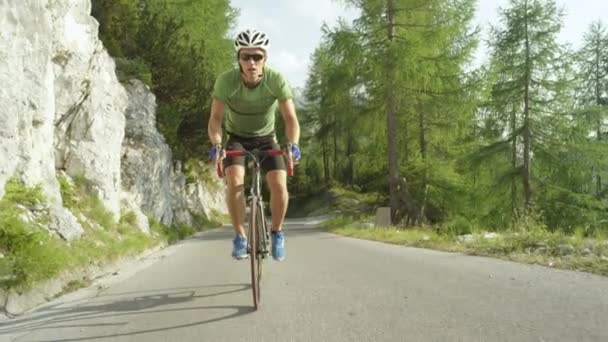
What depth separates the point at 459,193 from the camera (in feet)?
66.1

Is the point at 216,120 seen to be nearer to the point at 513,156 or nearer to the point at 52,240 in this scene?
the point at 52,240

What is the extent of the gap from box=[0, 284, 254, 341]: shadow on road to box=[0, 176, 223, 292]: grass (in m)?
0.80

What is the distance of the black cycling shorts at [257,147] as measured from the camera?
5043 millimetres

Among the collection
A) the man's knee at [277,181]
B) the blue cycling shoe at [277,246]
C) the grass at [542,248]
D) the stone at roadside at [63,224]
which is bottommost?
the grass at [542,248]

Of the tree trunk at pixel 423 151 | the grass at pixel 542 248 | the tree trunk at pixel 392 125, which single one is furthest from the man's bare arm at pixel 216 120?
the tree trunk at pixel 423 151

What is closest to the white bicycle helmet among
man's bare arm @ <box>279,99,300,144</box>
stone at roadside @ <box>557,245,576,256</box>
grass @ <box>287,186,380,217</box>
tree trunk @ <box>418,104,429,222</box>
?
man's bare arm @ <box>279,99,300,144</box>

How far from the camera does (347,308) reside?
13.7ft

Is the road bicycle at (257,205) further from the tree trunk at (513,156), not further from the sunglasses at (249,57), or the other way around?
the tree trunk at (513,156)

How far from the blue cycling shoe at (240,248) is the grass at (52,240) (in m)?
2.39

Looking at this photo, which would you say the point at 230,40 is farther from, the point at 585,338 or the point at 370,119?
the point at 585,338

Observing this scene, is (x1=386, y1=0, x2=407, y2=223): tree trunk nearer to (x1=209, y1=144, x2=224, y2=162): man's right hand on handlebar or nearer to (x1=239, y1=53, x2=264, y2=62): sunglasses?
(x1=239, y1=53, x2=264, y2=62): sunglasses

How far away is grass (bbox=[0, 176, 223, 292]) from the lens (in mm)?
5484

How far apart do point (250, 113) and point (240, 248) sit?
142 centimetres

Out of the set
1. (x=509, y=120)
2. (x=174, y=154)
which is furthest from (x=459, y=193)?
(x=174, y=154)
